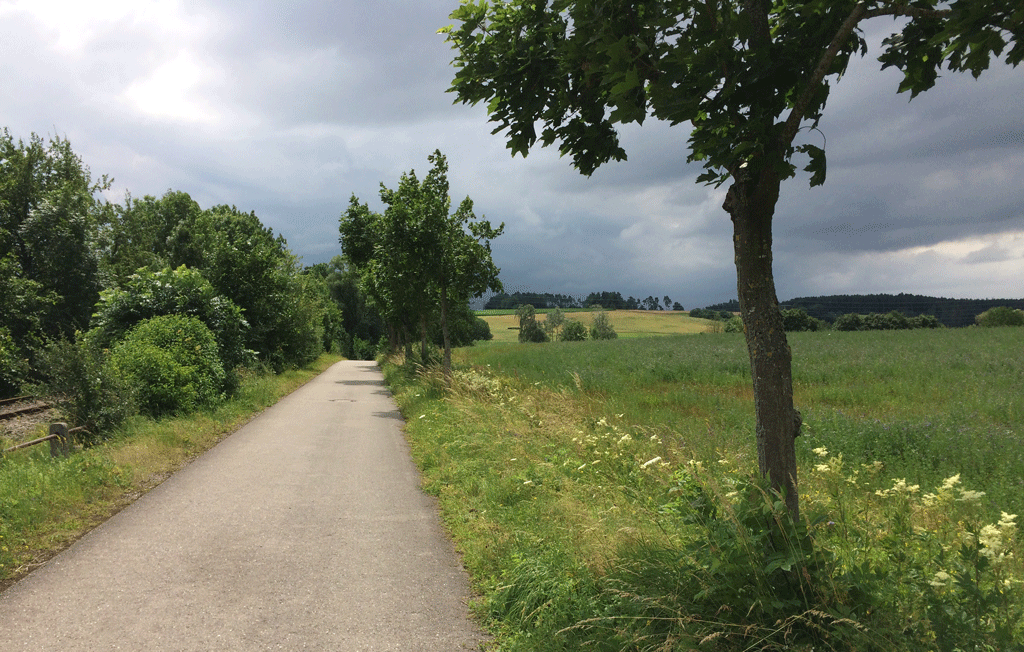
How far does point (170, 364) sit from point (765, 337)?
42.4 ft

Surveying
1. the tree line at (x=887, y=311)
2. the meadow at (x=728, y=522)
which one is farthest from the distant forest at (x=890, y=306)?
the meadow at (x=728, y=522)

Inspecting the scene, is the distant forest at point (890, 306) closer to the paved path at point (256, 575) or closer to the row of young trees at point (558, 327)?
the row of young trees at point (558, 327)

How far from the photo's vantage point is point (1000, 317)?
203ft

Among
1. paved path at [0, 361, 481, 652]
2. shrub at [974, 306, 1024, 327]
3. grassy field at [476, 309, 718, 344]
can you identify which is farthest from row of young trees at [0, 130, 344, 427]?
shrub at [974, 306, 1024, 327]

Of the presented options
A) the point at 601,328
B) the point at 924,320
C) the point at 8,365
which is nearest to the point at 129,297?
the point at 8,365

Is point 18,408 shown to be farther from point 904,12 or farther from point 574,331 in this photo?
point 574,331

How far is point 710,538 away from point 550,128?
8.86 feet

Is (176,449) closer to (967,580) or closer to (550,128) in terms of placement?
(550,128)

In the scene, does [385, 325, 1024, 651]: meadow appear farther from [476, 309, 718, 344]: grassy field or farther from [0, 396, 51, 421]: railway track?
[476, 309, 718, 344]: grassy field

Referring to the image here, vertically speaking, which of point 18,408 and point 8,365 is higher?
point 8,365

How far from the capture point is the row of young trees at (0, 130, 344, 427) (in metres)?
11.8

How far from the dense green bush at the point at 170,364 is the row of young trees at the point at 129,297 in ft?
0.10

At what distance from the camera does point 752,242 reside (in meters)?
3.04

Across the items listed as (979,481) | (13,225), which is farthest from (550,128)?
(13,225)
